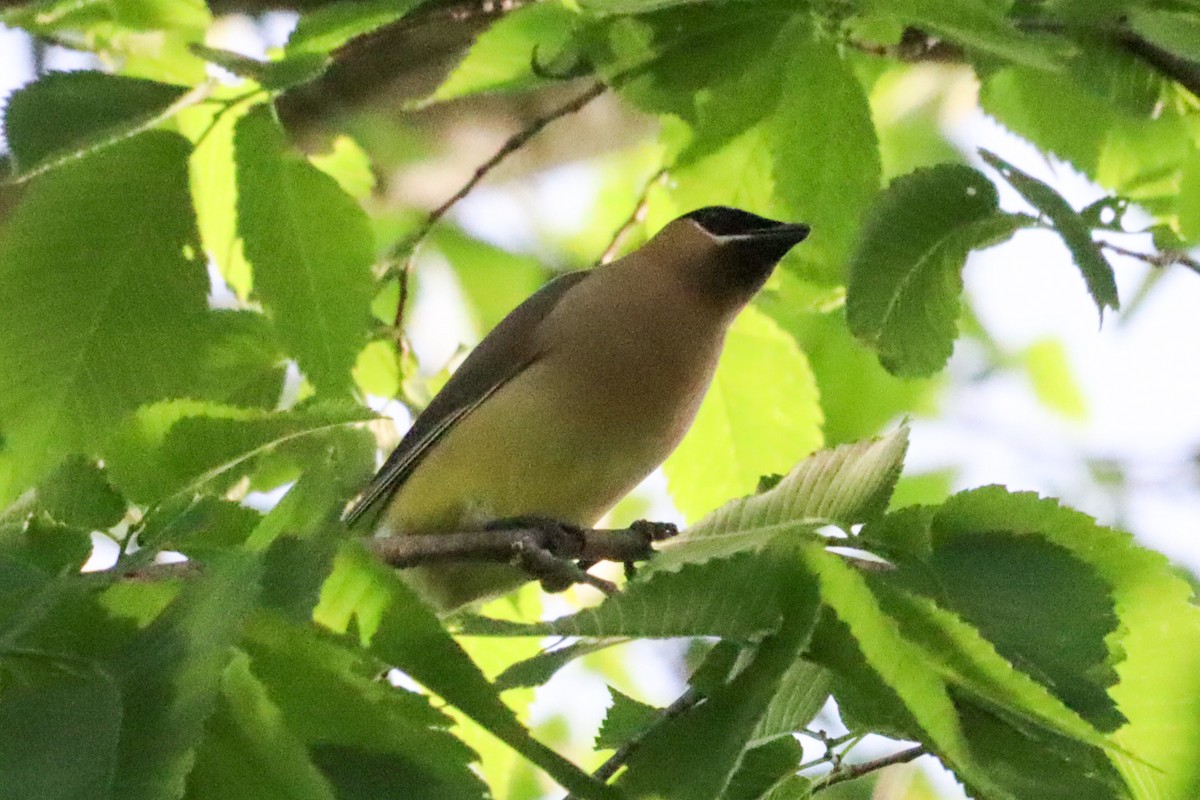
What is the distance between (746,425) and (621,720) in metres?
1.13

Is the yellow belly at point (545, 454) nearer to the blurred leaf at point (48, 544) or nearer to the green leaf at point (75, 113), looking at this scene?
the green leaf at point (75, 113)

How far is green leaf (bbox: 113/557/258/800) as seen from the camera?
0.90m

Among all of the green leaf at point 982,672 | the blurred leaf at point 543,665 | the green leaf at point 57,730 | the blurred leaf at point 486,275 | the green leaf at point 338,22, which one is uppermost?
the green leaf at point 338,22

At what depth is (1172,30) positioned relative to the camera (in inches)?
71.5

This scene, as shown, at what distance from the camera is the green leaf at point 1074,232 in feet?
5.49

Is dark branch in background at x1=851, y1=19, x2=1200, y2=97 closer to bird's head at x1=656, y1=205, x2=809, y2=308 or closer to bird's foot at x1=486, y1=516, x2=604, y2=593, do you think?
bird's head at x1=656, y1=205, x2=809, y2=308

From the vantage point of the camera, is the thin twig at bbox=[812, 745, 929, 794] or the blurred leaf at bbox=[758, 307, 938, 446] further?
the blurred leaf at bbox=[758, 307, 938, 446]

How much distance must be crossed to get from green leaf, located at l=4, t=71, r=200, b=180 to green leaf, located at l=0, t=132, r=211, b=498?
0.17 metres

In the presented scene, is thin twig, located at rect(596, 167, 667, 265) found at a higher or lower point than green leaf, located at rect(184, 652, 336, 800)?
higher

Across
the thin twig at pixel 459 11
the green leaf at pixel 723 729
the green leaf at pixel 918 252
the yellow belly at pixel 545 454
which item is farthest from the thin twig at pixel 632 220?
the green leaf at pixel 723 729

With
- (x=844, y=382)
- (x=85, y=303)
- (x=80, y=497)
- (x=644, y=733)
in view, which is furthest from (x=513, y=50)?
(x=644, y=733)

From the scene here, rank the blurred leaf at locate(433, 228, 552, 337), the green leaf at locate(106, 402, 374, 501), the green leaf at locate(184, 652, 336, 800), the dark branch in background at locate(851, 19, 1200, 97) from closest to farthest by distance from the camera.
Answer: the green leaf at locate(184, 652, 336, 800) < the green leaf at locate(106, 402, 374, 501) < the dark branch in background at locate(851, 19, 1200, 97) < the blurred leaf at locate(433, 228, 552, 337)

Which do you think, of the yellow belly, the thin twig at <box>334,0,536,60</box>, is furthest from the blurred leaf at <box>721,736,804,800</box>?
the thin twig at <box>334,0,536,60</box>

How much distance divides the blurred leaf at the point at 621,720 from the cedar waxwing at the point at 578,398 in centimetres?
75
